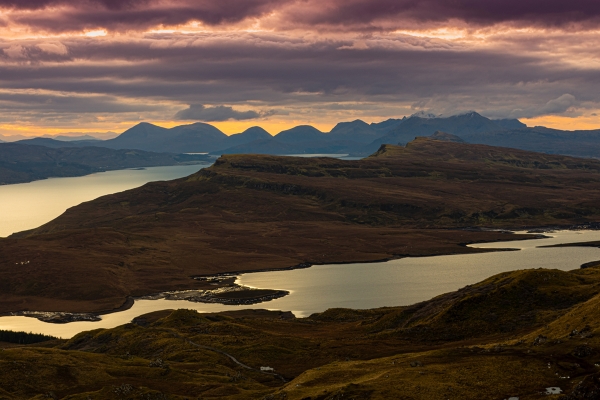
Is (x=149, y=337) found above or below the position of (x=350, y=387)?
below

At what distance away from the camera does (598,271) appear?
15100cm

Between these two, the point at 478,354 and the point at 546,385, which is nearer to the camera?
the point at 546,385

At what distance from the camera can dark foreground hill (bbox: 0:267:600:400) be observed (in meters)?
76.9

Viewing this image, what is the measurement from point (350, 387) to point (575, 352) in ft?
86.2

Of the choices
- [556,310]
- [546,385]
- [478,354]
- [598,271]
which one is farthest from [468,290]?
[546,385]

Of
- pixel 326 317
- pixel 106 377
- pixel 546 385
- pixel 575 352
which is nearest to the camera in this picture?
pixel 546 385

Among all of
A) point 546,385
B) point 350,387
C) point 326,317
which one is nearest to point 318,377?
point 350,387

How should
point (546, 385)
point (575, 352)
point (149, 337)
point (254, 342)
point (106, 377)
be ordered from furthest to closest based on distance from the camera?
1. point (149, 337)
2. point (254, 342)
3. point (106, 377)
4. point (575, 352)
5. point (546, 385)

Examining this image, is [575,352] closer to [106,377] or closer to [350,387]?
[350,387]

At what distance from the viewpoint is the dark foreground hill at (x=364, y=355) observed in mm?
76875

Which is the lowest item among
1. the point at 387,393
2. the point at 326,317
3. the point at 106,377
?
the point at 326,317

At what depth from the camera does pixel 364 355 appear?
115125 mm

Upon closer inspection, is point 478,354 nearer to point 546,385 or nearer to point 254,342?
point 546,385

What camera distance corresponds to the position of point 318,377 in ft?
301
